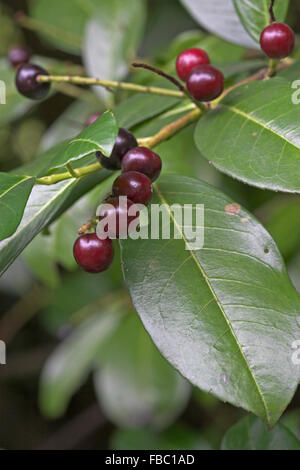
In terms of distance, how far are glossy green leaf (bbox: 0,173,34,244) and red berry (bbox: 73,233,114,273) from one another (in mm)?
96

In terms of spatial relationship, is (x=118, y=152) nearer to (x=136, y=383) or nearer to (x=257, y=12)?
(x=257, y=12)

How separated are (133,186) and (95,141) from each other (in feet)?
0.25

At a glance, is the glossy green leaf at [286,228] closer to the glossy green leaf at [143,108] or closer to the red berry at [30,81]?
the glossy green leaf at [143,108]

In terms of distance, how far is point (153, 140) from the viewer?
0.83 meters

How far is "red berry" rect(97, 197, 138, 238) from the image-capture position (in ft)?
2.15

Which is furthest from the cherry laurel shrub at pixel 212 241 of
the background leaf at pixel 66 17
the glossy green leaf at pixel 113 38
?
the background leaf at pixel 66 17

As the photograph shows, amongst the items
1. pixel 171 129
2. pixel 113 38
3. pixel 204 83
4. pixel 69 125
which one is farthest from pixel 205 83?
pixel 69 125

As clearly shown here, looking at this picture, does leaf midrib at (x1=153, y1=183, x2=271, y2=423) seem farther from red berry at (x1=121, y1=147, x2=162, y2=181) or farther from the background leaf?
the background leaf

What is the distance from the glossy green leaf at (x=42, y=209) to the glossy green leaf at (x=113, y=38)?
71 centimetres
